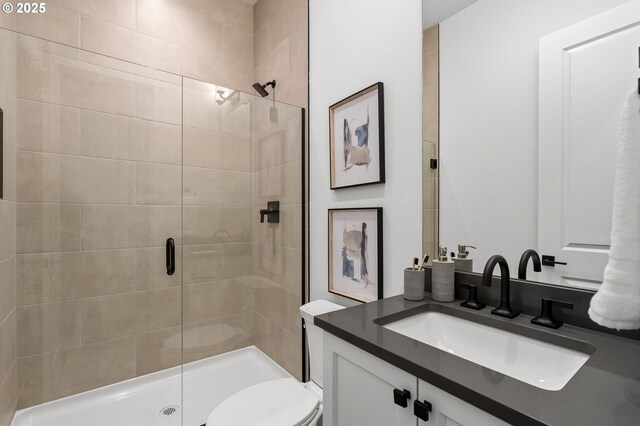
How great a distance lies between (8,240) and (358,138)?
1.70 m

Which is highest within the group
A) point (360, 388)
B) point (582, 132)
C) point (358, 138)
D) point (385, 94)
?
point (385, 94)

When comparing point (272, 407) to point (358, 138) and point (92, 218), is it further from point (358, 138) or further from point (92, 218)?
point (92, 218)

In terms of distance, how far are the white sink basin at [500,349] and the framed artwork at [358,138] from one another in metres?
0.64

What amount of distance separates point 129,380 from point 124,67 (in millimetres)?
1836

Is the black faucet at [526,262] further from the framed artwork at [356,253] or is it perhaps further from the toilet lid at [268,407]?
the toilet lid at [268,407]

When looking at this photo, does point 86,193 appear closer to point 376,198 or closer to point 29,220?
point 29,220

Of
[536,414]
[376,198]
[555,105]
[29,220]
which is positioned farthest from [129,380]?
[555,105]

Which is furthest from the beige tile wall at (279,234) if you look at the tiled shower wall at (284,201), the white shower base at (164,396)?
the white shower base at (164,396)

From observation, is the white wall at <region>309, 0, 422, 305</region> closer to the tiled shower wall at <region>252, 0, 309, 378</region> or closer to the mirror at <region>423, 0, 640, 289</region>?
the mirror at <region>423, 0, 640, 289</region>

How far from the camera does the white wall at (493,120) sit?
2.90 feet

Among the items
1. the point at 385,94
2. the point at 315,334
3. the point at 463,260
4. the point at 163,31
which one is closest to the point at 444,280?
the point at 463,260

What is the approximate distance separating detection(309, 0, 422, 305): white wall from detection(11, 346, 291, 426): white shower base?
0.73 metres

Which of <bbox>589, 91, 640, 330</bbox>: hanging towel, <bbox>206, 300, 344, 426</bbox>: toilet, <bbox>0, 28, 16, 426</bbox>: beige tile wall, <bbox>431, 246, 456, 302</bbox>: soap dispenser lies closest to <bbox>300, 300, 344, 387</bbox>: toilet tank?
<bbox>206, 300, 344, 426</bbox>: toilet

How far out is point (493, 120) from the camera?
980 mm
